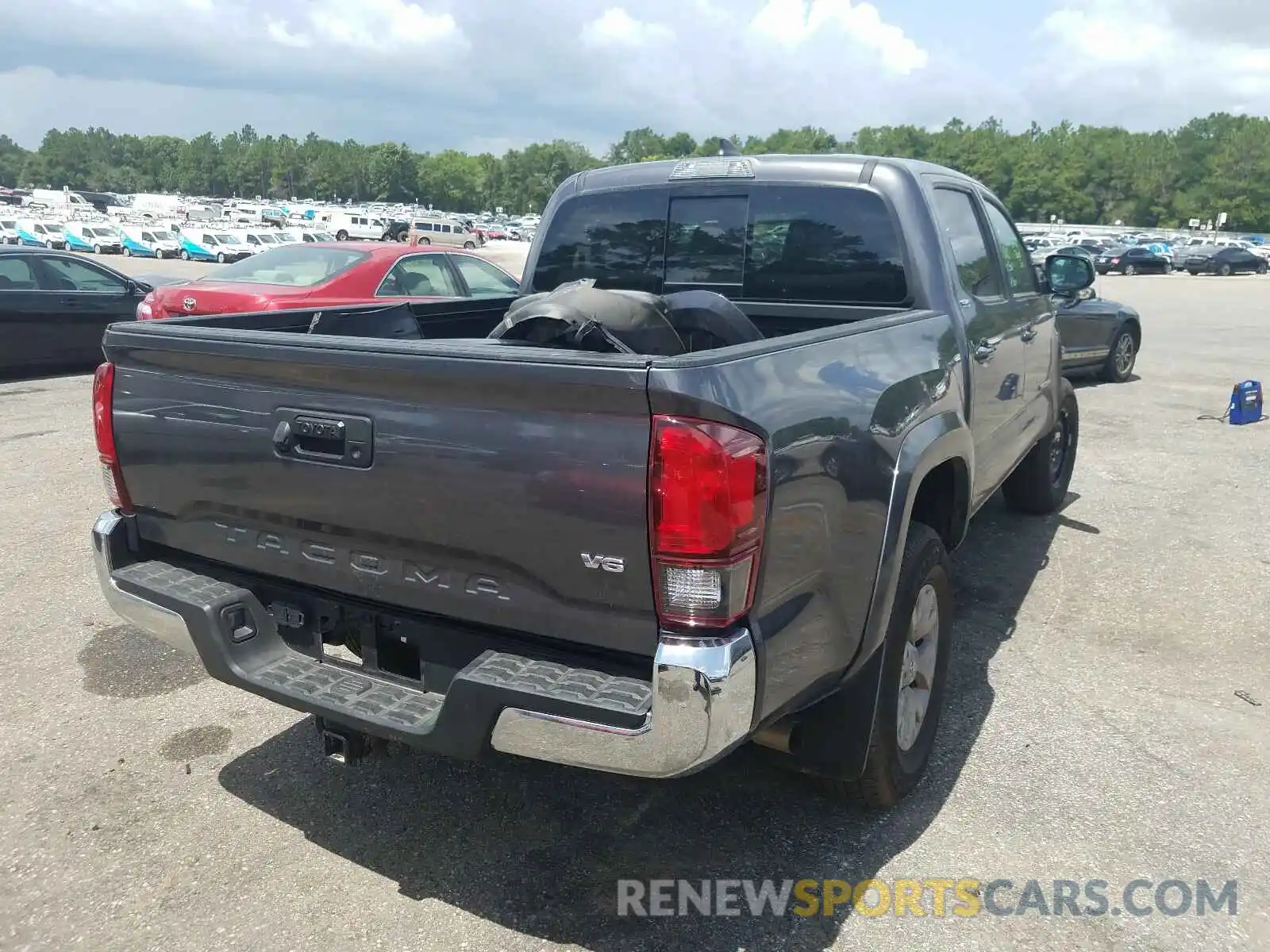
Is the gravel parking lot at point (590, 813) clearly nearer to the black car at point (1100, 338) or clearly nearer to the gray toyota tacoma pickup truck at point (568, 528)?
the gray toyota tacoma pickup truck at point (568, 528)

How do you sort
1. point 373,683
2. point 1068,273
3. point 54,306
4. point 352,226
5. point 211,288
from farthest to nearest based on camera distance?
point 352,226
point 54,306
point 211,288
point 1068,273
point 373,683

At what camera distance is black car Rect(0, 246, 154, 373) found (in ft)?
35.0

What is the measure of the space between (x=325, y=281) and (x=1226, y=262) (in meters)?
52.3

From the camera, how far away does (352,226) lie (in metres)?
69.2

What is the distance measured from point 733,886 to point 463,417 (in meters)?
1.56

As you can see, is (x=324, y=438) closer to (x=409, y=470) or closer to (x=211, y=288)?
(x=409, y=470)

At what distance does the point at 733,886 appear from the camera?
9.40 ft

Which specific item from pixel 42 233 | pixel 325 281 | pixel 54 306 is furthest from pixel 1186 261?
pixel 42 233

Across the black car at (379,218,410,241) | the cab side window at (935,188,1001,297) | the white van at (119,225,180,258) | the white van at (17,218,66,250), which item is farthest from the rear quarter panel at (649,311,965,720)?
the white van at (17,218,66,250)

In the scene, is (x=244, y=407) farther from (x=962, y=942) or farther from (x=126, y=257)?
(x=126, y=257)

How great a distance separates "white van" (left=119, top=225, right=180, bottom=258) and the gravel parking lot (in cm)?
4524

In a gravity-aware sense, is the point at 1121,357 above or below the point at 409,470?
below

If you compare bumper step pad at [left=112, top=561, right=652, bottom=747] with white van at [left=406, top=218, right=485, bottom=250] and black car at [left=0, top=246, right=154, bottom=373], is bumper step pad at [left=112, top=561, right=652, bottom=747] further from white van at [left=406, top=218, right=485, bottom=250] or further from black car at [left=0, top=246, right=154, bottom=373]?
white van at [left=406, top=218, right=485, bottom=250]

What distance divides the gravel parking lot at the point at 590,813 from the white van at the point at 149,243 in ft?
148
